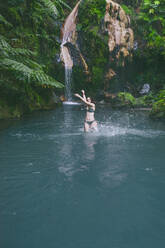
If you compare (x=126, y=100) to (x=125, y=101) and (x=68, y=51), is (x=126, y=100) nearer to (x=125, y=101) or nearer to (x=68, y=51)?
(x=125, y=101)

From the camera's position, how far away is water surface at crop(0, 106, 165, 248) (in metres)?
2.90

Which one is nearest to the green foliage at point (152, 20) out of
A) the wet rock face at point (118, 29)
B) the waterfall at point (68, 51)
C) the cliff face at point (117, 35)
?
the cliff face at point (117, 35)

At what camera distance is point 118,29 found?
21.0 metres

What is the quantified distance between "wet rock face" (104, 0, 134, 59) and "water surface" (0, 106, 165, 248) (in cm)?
1560

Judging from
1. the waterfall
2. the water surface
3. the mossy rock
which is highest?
the waterfall

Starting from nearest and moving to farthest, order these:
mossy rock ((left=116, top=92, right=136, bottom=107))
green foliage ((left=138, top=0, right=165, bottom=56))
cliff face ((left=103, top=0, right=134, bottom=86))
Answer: mossy rock ((left=116, top=92, right=136, bottom=107)) → green foliage ((left=138, top=0, right=165, bottom=56)) → cliff face ((left=103, top=0, right=134, bottom=86))

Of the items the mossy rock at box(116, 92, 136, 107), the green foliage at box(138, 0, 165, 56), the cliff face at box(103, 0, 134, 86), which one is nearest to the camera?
the mossy rock at box(116, 92, 136, 107)

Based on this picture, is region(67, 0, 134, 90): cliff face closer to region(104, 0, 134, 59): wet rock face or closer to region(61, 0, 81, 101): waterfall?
region(104, 0, 134, 59): wet rock face

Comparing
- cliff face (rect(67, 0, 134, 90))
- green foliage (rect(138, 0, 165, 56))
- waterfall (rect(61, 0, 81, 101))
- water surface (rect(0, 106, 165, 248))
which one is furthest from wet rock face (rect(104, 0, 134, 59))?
water surface (rect(0, 106, 165, 248))

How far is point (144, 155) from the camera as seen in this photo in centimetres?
631

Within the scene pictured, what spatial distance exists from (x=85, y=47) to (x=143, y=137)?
15.2m

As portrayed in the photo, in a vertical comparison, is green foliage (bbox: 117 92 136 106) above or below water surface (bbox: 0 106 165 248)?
above

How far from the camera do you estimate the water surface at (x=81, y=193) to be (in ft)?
9.51

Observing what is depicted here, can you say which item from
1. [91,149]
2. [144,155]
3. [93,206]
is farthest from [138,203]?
Answer: [91,149]
